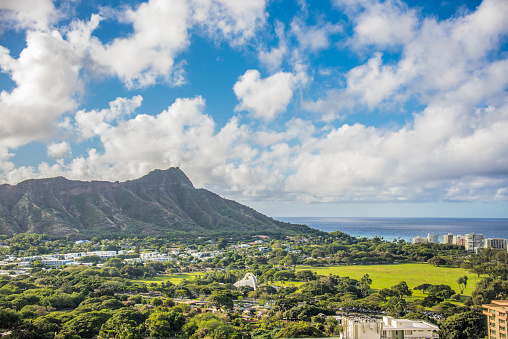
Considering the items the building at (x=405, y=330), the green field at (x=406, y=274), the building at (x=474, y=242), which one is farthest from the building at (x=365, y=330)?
the building at (x=474, y=242)

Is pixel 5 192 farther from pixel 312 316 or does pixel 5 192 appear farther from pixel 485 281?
pixel 485 281

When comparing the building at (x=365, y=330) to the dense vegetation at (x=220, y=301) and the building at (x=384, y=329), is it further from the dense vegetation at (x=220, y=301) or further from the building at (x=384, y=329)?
the dense vegetation at (x=220, y=301)

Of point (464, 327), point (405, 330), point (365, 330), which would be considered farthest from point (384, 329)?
point (464, 327)

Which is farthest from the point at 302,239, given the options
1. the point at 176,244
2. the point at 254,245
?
the point at 176,244

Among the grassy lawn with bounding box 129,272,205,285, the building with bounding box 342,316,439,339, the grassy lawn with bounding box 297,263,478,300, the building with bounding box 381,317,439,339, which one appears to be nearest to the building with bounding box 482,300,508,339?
the building with bounding box 342,316,439,339

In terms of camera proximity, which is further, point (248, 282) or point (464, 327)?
point (248, 282)

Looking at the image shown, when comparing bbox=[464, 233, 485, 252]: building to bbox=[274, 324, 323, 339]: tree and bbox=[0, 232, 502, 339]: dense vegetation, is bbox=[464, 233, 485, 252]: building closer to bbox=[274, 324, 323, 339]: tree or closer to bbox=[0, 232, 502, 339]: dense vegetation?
bbox=[0, 232, 502, 339]: dense vegetation

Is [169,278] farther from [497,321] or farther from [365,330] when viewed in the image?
[365,330]
